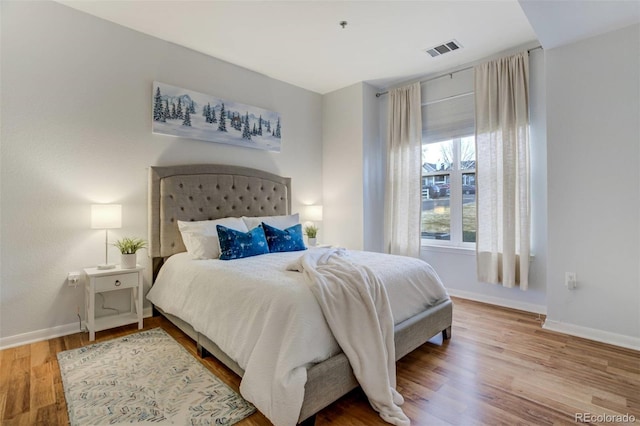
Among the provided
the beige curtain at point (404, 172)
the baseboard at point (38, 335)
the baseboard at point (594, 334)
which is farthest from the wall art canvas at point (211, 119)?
the baseboard at point (594, 334)

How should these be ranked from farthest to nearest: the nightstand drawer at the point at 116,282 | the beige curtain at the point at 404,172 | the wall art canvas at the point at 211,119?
the beige curtain at the point at 404,172 → the wall art canvas at the point at 211,119 → the nightstand drawer at the point at 116,282

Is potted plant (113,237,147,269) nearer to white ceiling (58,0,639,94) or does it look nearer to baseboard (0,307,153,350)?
baseboard (0,307,153,350)

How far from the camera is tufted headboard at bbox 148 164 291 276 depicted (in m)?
3.14

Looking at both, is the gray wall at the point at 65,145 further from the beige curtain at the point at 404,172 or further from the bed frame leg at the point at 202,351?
the beige curtain at the point at 404,172

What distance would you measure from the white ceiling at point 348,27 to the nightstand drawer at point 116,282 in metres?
2.35

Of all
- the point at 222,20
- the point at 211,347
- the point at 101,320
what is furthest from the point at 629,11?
the point at 101,320

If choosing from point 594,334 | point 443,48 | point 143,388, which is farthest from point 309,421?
point 443,48

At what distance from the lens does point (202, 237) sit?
2.94 metres

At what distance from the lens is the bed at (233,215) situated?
164cm

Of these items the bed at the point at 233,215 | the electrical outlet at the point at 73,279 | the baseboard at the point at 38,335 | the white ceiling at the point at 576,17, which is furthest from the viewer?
the electrical outlet at the point at 73,279

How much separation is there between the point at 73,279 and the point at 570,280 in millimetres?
4396

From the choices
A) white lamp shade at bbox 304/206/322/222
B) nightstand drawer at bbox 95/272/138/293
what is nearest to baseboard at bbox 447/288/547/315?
white lamp shade at bbox 304/206/322/222

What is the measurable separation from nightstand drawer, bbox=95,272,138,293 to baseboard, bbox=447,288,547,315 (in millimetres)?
3564

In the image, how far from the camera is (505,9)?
2.77 m
